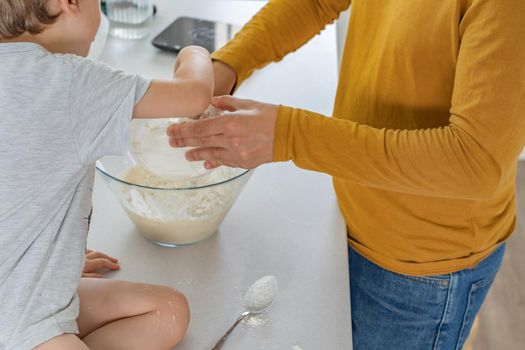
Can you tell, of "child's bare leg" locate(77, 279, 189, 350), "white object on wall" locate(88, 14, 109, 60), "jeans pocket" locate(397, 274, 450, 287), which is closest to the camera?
"child's bare leg" locate(77, 279, 189, 350)

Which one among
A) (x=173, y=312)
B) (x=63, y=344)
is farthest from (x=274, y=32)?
(x=63, y=344)

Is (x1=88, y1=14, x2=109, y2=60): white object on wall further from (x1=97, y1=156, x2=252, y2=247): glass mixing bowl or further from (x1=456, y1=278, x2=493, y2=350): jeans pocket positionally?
(x1=456, y1=278, x2=493, y2=350): jeans pocket

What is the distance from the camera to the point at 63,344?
784 mm

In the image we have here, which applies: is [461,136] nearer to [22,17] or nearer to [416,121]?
[416,121]

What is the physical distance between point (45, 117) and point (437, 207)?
0.59 meters

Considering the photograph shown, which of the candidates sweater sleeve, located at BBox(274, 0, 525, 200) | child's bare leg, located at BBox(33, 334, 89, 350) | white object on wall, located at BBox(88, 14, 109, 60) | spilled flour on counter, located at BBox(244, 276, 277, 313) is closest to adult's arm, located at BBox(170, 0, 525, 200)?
sweater sleeve, located at BBox(274, 0, 525, 200)

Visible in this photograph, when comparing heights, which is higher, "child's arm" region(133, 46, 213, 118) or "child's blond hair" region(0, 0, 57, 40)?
"child's blond hair" region(0, 0, 57, 40)

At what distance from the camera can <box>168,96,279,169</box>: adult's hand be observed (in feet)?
2.89

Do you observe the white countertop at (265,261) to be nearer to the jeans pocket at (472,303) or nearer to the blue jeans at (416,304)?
the blue jeans at (416,304)

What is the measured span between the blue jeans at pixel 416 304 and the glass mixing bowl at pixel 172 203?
0.28m

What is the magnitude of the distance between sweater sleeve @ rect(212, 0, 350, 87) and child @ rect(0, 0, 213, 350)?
285 mm

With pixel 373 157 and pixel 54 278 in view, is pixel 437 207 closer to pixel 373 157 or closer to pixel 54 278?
pixel 373 157

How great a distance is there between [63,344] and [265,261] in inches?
13.5

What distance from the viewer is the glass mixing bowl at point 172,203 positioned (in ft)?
3.22
